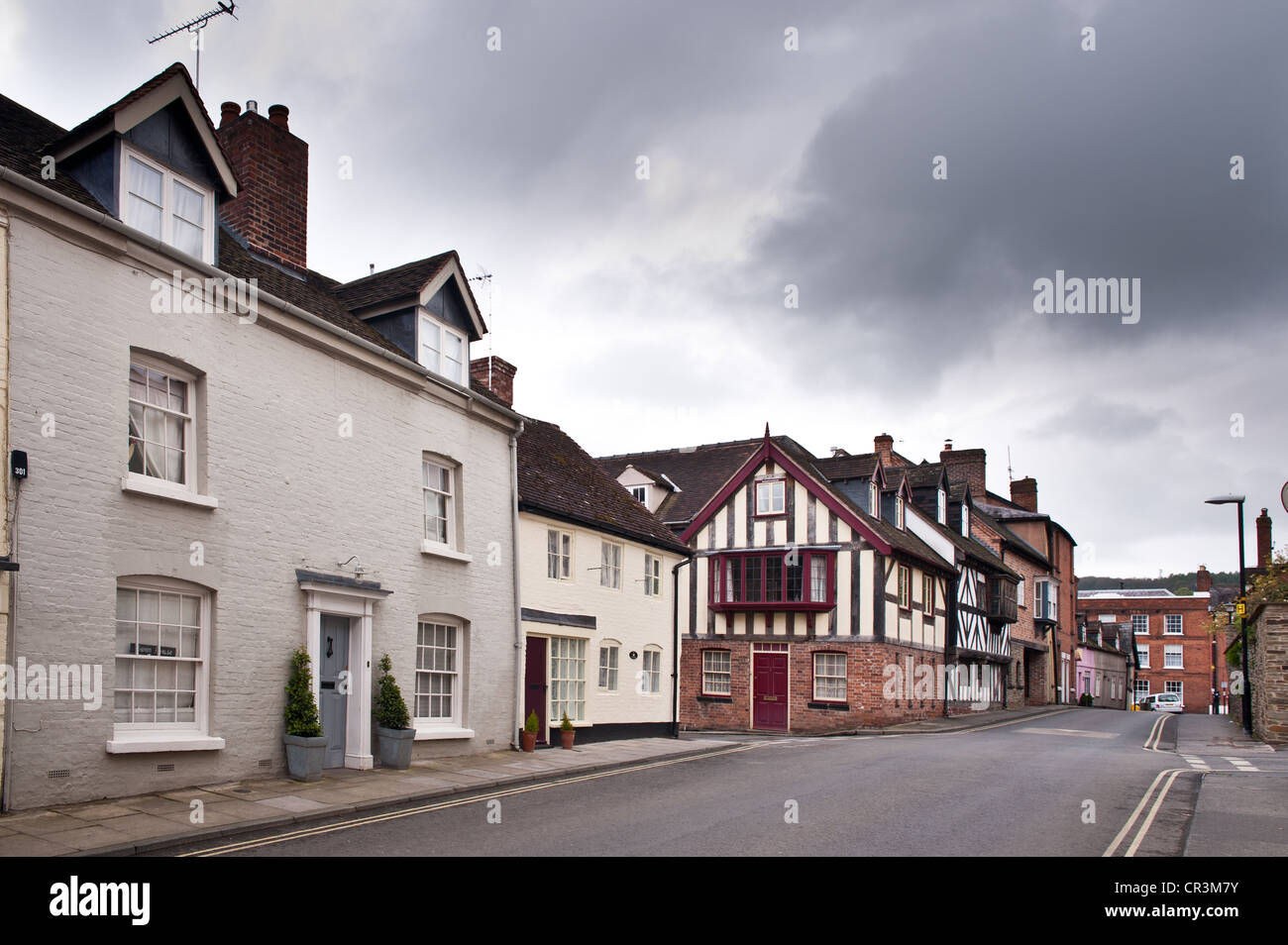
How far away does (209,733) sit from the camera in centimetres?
1255

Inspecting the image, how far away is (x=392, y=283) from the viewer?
18125mm

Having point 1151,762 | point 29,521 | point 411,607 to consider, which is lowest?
point 1151,762

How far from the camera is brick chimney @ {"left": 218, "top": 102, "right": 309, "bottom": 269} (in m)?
17.6

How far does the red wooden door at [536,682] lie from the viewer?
65.4ft

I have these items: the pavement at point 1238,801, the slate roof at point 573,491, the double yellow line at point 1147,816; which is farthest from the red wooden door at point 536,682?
the pavement at point 1238,801

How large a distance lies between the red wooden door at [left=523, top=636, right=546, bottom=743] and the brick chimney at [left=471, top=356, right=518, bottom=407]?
6.58 m

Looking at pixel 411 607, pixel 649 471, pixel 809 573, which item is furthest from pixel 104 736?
pixel 649 471

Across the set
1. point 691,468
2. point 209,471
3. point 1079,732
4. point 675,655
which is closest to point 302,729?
Result: point 209,471

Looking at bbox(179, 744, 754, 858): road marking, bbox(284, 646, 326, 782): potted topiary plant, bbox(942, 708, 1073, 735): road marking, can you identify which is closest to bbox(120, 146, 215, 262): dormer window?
bbox(284, 646, 326, 782): potted topiary plant

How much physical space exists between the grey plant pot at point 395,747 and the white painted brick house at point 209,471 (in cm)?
25

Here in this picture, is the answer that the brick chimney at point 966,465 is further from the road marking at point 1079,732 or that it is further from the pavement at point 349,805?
the pavement at point 349,805

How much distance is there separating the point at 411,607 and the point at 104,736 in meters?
5.77

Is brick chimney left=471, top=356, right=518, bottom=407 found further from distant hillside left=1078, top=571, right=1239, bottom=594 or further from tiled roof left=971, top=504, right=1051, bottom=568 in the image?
distant hillside left=1078, top=571, right=1239, bottom=594

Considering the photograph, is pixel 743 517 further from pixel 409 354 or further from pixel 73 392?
pixel 73 392
